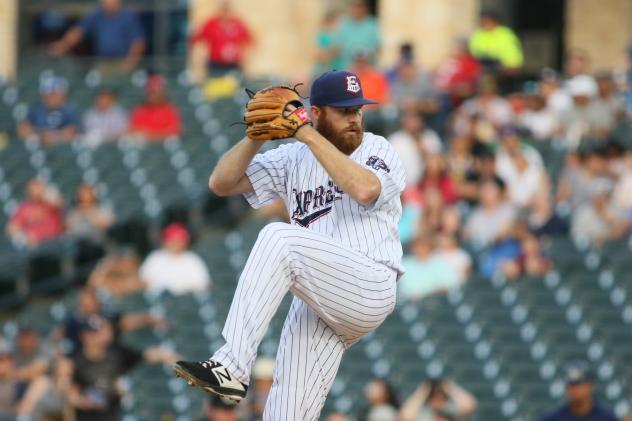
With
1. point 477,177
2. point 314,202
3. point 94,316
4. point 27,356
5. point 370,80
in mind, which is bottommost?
point 27,356

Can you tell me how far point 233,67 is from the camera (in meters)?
15.5

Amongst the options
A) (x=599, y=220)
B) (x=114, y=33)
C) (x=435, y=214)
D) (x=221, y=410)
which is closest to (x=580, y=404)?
(x=221, y=410)

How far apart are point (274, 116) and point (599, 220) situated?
6.62 m

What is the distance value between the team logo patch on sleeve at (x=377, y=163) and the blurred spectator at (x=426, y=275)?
18.7 feet

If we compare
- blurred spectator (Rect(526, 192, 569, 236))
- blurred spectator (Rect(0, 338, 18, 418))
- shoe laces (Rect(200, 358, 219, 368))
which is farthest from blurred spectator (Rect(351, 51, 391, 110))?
shoe laces (Rect(200, 358, 219, 368))

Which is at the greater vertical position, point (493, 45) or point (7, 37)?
point (493, 45)

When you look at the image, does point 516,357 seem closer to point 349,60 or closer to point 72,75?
point 349,60

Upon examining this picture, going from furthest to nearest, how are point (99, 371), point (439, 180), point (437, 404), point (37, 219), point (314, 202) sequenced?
point (37, 219) < point (439, 180) < point (99, 371) < point (437, 404) < point (314, 202)

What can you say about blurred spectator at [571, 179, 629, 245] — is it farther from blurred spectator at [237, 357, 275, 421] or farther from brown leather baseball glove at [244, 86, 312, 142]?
brown leather baseball glove at [244, 86, 312, 142]

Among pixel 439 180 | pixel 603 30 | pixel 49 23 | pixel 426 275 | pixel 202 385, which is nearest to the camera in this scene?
pixel 202 385

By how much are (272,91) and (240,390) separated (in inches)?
43.8

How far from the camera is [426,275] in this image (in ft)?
38.2

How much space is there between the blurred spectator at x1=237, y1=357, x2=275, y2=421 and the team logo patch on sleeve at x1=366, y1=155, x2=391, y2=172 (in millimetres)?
3828

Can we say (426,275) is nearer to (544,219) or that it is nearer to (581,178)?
(544,219)
